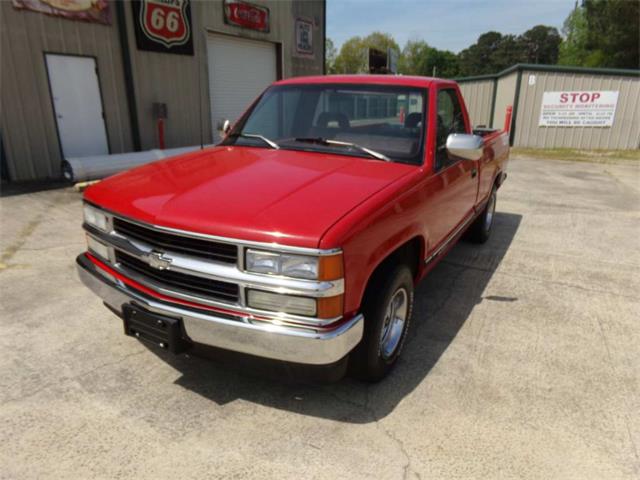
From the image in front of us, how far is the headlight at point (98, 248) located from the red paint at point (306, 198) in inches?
11.0

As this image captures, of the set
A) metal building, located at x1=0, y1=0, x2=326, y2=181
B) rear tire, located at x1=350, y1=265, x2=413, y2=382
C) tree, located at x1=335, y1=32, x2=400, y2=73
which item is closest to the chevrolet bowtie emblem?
rear tire, located at x1=350, y1=265, x2=413, y2=382

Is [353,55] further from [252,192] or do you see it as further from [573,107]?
[252,192]

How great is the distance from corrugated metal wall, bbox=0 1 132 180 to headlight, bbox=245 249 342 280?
26.5ft

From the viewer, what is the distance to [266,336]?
2219mm

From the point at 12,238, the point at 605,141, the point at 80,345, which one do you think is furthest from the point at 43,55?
the point at 605,141


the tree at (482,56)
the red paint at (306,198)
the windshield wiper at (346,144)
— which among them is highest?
A: the tree at (482,56)

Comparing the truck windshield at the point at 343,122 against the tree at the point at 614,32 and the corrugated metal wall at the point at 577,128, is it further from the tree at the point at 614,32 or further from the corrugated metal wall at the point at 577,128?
the tree at the point at 614,32

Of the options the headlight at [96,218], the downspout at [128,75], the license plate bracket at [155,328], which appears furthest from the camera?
the downspout at [128,75]

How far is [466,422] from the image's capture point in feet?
8.50

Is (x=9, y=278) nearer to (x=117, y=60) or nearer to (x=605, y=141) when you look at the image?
(x=117, y=60)

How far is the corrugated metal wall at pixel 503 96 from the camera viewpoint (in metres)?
15.7

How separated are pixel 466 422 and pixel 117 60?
393 inches

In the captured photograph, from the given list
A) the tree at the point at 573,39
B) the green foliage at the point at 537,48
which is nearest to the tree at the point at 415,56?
the green foliage at the point at 537,48

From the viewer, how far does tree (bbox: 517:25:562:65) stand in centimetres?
9584
